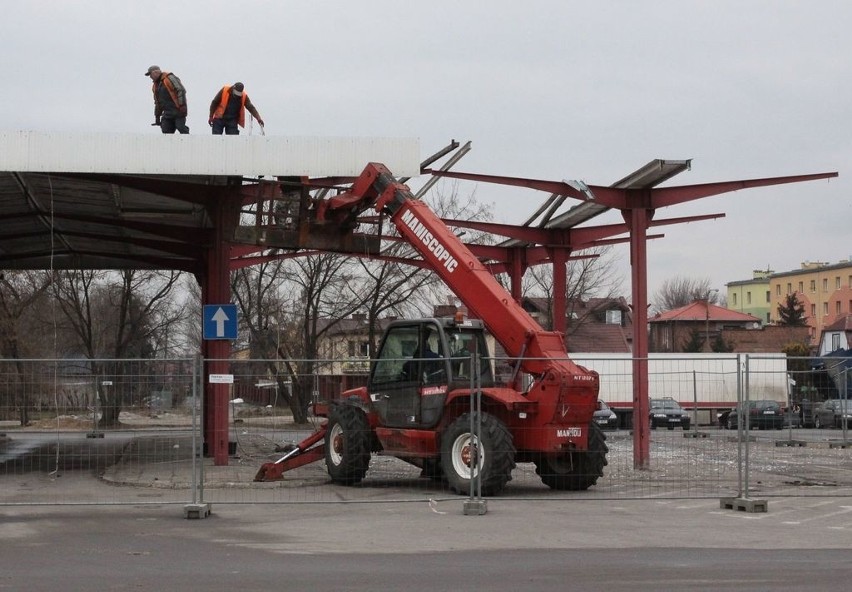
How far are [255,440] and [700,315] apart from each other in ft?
306

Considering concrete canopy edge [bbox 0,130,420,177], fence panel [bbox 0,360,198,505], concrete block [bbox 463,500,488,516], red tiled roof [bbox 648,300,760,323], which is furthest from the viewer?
red tiled roof [bbox 648,300,760,323]

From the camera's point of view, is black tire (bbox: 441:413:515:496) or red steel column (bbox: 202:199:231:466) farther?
red steel column (bbox: 202:199:231:466)

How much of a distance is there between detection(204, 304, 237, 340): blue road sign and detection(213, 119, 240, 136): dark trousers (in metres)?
3.04

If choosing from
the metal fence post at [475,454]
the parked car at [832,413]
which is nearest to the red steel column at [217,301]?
the metal fence post at [475,454]

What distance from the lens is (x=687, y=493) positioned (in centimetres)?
1623

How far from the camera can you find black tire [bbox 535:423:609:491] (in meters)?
15.8

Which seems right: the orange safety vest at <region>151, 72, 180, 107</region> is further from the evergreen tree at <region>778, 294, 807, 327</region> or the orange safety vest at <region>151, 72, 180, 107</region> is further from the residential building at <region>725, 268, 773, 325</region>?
the residential building at <region>725, 268, 773, 325</region>

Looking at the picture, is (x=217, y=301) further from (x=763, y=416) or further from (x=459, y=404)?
(x=763, y=416)

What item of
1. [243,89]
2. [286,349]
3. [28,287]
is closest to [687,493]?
[243,89]

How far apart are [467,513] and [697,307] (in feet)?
320

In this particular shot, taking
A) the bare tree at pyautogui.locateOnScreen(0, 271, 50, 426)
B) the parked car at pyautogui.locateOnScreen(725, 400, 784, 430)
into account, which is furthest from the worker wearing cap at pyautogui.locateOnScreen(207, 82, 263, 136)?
the bare tree at pyautogui.locateOnScreen(0, 271, 50, 426)

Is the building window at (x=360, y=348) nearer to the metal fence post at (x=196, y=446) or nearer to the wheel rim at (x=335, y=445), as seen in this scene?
the wheel rim at (x=335, y=445)

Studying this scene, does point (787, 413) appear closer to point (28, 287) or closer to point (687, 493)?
point (687, 493)

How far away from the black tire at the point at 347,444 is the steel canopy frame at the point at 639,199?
519 cm
